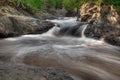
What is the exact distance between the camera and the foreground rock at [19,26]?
15.1 metres

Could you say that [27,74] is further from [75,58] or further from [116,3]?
[116,3]

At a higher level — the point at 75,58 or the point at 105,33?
the point at 105,33

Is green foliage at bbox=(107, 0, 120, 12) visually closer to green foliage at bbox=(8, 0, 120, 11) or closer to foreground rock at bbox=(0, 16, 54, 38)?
green foliage at bbox=(8, 0, 120, 11)

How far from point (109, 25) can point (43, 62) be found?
833 cm

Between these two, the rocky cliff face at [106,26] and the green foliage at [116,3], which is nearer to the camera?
the rocky cliff face at [106,26]

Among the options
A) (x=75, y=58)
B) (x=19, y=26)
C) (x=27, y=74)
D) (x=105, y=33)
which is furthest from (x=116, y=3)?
(x=27, y=74)

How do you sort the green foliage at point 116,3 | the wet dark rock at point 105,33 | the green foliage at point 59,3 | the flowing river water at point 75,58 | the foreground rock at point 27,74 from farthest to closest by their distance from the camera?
the green foliage at point 59,3
the green foliage at point 116,3
the wet dark rock at point 105,33
the flowing river water at point 75,58
the foreground rock at point 27,74

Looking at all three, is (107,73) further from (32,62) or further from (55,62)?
(32,62)

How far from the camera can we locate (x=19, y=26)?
16.4 metres

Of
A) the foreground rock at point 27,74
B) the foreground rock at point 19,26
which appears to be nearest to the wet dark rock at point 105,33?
the foreground rock at point 19,26

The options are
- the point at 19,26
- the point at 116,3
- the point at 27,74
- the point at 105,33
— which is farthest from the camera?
the point at 116,3

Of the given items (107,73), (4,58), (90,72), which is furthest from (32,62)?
(107,73)

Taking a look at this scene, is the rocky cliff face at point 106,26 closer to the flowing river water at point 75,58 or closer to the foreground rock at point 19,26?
the flowing river water at point 75,58

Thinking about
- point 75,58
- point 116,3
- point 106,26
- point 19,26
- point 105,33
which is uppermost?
point 116,3
